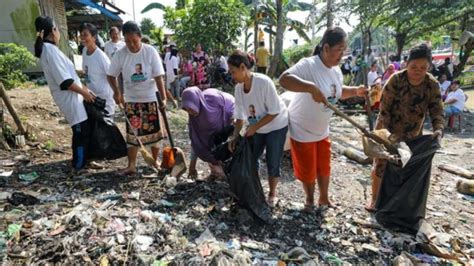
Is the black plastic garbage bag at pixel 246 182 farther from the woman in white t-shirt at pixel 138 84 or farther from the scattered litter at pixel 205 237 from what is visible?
the woman in white t-shirt at pixel 138 84

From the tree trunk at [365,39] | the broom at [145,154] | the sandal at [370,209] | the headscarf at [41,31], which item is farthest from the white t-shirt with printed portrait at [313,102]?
the tree trunk at [365,39]

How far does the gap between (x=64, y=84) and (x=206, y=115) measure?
142 cm

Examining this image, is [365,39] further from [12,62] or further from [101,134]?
[101,134]

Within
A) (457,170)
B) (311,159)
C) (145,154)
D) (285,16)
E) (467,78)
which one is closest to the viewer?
(311,159)

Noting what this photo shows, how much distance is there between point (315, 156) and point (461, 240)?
141 cm

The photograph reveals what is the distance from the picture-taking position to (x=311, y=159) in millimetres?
3129

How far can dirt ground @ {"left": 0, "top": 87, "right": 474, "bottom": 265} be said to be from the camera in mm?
2496

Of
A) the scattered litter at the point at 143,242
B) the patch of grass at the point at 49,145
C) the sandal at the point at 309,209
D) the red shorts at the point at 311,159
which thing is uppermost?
the red shorts at the point at 311,159

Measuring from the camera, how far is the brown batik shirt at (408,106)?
2965 mm

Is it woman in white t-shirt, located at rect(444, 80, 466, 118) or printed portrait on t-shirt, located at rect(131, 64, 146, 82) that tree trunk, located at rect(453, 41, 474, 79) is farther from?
printed portrait on t-shirt, located at rect(131, 64, 146, 82)

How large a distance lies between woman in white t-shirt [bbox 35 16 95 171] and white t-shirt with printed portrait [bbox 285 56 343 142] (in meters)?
2.12

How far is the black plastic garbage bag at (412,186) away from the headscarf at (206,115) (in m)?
1.59

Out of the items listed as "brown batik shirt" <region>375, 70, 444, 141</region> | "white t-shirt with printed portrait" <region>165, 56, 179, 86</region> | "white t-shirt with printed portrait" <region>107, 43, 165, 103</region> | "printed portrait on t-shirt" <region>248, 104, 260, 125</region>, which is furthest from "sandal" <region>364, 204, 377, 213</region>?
"white t-shirt with printed portrait" <region>165, 56, 179, 86</region>

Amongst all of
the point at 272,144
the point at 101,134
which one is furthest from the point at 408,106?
the point at 101,134
